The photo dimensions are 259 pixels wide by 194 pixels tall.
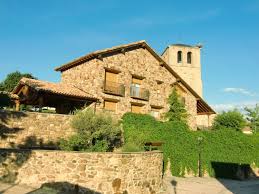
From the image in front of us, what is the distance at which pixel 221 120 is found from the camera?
124 ft

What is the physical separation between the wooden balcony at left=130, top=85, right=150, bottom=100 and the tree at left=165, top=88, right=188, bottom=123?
3121mm

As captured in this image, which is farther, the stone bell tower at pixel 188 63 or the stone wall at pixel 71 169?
the stone bell tower at pixel 188 63

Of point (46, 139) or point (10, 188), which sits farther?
point (46, 139)

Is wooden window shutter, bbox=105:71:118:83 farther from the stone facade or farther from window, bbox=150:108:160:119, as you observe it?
window, bbox=150:108:160:119

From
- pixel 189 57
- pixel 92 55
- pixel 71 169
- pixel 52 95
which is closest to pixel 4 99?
pixel 52 95

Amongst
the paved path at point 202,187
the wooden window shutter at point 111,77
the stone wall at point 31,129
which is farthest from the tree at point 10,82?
the paved path at point 202,187

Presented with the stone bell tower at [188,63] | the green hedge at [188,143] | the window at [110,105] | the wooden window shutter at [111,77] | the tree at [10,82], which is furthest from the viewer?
the stone bell tower at [188,63]

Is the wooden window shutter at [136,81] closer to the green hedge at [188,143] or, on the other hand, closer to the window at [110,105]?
the window at [110,105]

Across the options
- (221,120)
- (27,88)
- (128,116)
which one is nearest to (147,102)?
(128,116)

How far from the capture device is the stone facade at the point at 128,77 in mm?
25297

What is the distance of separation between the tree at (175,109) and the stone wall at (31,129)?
11.9 metres

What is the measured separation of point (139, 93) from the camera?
27906mm

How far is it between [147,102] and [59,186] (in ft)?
51.2

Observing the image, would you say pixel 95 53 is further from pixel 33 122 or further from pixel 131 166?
pixel 131 166
